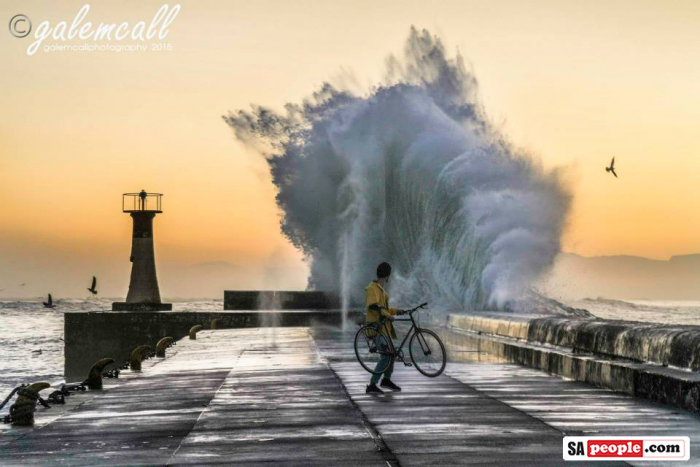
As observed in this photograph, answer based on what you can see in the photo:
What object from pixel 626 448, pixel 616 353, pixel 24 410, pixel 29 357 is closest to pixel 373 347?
pixel 616 353

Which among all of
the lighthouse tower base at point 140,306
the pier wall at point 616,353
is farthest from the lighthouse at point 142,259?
the pier wall at point 616,353

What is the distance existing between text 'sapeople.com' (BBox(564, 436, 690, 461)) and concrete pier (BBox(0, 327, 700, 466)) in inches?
5.3

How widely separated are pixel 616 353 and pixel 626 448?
14.8 ft

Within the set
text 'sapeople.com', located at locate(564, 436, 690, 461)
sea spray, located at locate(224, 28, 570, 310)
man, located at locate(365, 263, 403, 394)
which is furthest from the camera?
sea spray, located at locate(224, 28, 570, 310)

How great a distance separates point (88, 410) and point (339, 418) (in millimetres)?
2913

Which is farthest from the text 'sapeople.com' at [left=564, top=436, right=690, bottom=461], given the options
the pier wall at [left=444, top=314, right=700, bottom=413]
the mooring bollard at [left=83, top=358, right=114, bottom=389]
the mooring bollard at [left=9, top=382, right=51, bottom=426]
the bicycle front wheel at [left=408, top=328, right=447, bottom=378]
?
the mooring bollard at [left=83, top=358, right=114, bottom=389]

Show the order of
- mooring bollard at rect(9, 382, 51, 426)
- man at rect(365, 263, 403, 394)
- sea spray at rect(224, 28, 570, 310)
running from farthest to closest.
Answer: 1. sea spray at rect(224, 28, 570, 310)
2. man at rect(365, 263, 403, 394)
3. mooring bollard at rect(9, 382, 51, 426)

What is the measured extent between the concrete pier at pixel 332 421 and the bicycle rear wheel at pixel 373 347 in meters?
0.33

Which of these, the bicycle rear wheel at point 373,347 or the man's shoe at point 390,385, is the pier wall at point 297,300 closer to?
the bicycle rear wheel at point 373,347

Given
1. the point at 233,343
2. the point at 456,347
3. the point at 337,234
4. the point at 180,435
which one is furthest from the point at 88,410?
the point at 337,234

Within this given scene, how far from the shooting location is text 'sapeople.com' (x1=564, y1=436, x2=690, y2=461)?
717 cm

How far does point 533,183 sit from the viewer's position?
40.4 metres

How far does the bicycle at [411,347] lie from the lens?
12469mm

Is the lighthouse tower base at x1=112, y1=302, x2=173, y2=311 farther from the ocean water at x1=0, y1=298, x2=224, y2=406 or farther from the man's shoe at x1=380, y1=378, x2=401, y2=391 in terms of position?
the man's shoe at x1=380, y1=378, x2=401, y2=391
